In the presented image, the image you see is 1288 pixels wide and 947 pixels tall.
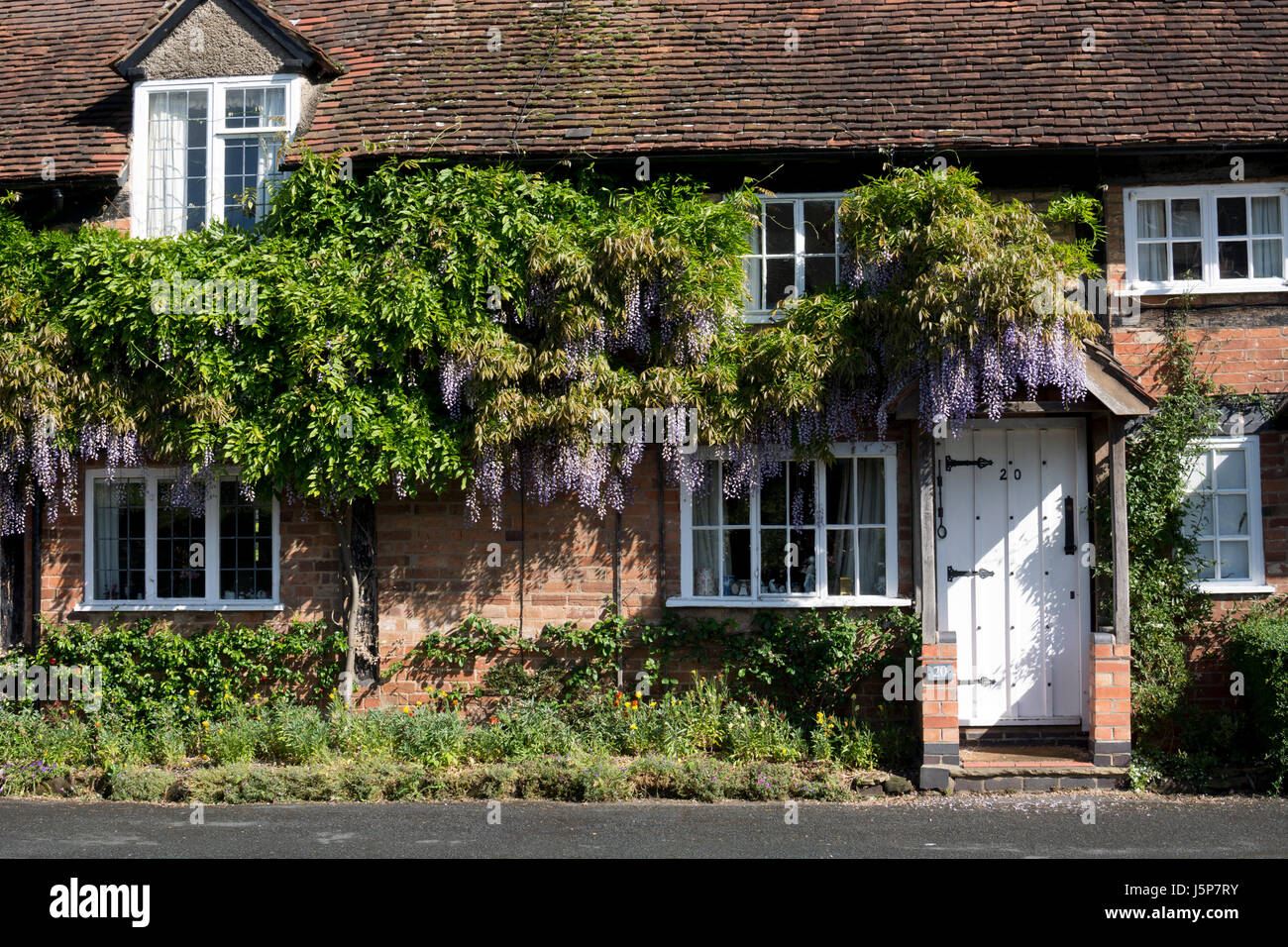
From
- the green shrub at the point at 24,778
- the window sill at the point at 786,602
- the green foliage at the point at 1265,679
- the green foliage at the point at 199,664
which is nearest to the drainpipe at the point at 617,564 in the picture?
the window sill at the point at 786,602

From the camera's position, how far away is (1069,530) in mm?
9594

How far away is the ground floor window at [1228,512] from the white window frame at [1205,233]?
4.40ft

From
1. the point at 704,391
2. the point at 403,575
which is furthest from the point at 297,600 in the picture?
the point at 704,391

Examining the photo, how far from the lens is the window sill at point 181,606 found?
10320 millimetres

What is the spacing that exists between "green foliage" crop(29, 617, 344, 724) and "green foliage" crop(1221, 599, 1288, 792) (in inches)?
302

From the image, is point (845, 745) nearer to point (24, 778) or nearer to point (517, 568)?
point (517, 568)

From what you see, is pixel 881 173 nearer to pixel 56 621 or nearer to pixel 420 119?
pixel 420 119

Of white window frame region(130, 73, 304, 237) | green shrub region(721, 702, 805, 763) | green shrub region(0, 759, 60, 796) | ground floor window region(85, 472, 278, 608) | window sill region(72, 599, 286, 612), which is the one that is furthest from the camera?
white window frame region(130, 73, 304, 237)

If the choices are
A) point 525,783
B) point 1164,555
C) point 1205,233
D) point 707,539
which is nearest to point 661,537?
point 707,539

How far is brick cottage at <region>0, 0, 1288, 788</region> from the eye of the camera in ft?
31.5

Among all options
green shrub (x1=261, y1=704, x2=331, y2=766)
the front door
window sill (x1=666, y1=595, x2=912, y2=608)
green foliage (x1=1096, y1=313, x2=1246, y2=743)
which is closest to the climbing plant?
the front door

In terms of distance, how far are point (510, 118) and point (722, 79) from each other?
6.90ft

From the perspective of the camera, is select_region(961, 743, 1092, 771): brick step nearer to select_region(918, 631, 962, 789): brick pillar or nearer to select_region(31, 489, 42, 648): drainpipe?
select_region(918, 631, 962, 789): brick pillar

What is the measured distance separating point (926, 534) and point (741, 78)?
192 inches
